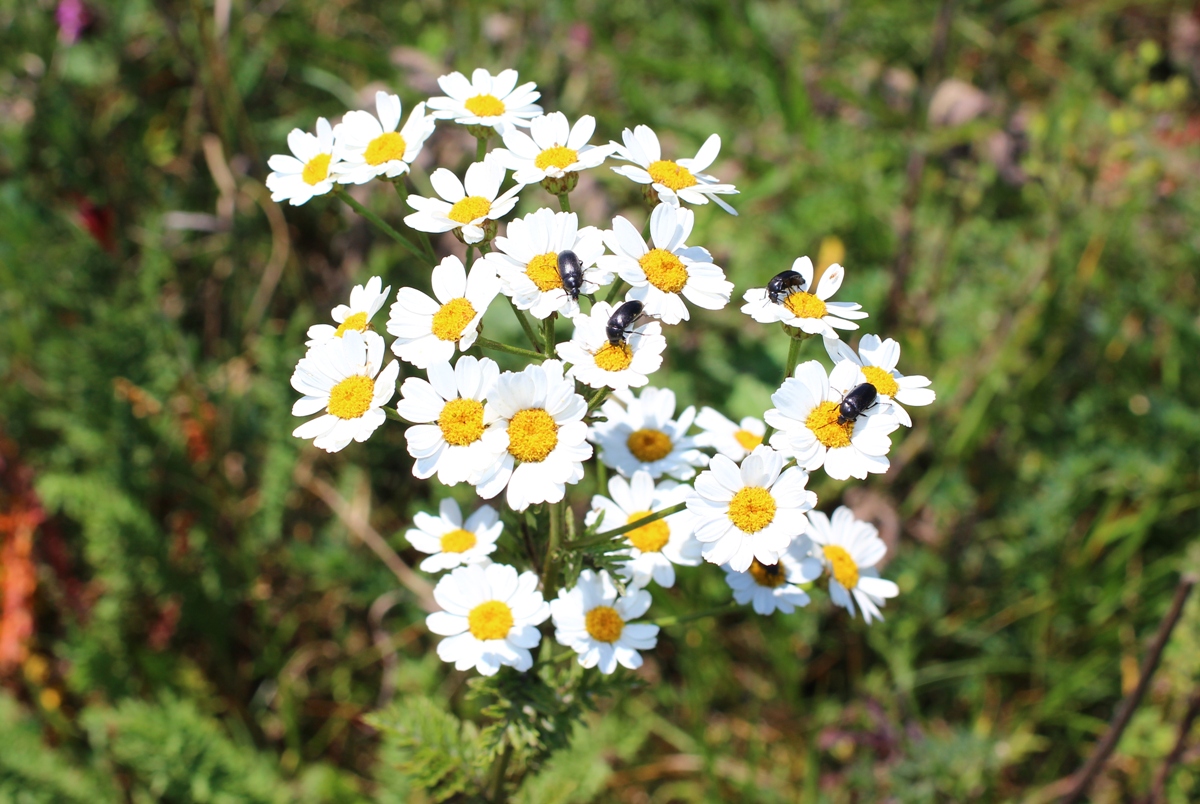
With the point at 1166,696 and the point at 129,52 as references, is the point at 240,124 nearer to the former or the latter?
the point at 129,52

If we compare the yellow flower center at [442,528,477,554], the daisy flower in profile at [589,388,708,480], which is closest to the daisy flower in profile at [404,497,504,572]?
the yellow flower center at [442,528,477,554]

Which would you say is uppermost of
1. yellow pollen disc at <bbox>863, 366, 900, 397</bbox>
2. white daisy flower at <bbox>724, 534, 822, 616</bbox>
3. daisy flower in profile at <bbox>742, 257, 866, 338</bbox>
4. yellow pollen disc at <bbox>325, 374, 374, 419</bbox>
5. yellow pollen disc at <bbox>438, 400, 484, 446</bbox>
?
daisy flower in profile at <bbox>742, 257, 866, 338</bbox>

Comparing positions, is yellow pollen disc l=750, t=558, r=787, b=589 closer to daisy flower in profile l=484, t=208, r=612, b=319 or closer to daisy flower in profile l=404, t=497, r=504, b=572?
daisy flower in profile l=404, t=497, r=504, b=572

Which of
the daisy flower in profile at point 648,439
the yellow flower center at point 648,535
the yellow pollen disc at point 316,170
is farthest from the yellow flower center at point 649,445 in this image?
the yellow pollen disc at point 316,170

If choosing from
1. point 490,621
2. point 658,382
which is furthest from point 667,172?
point 658,382

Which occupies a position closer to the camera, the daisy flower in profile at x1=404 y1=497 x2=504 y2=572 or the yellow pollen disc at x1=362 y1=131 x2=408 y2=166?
the daisy flower in profile at x1=404 y1=497 x2=504 y2=572

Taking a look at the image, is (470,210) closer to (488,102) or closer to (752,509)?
(488,102)

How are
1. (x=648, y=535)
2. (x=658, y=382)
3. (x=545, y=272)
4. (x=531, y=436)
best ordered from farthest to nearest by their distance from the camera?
1. (x=658, y=382)
2. (x=648, y=535)
3. (x=545, y=272)
4. (x=531, y=436)
